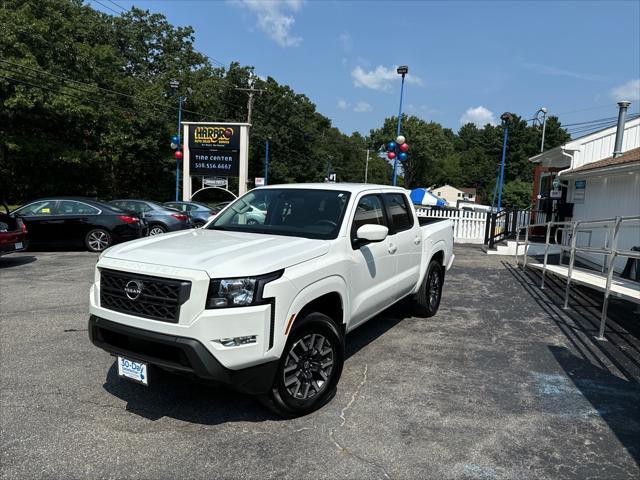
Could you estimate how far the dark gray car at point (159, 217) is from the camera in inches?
572

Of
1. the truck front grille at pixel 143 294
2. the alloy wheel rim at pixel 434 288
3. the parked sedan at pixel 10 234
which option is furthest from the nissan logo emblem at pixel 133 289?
the parked sedan at pixel 10 234

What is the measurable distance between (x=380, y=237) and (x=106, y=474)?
263 cm

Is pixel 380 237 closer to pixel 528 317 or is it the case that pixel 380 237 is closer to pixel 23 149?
pixel 528 317

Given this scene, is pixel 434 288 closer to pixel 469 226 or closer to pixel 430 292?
pixel 430 292

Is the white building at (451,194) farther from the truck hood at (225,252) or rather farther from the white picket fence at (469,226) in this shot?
the truck hood at (225,252)

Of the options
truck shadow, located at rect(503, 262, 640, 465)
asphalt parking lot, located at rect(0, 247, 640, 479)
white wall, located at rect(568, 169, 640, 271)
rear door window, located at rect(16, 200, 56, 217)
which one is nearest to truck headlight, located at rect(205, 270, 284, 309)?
asphalt parking lot, located at rect(0, 247, 640, 479)

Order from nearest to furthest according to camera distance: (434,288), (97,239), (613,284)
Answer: (434,288)
(613,284)
(97,239)

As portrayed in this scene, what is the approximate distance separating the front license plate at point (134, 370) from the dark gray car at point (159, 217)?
37.9ft

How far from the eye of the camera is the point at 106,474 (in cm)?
272

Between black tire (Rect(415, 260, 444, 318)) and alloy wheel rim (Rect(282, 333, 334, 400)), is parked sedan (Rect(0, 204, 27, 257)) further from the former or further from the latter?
alloy wheel rim (Rect(282, 333, 334, 400))

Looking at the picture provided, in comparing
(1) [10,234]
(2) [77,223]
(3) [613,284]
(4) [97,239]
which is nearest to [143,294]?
(3) [613,284]

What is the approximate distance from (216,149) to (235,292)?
64.7ft

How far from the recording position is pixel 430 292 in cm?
634

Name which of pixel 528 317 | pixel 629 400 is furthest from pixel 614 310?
pixel 629 400
